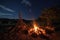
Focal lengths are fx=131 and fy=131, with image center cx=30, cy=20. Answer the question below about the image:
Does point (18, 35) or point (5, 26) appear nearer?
point (18, 35)

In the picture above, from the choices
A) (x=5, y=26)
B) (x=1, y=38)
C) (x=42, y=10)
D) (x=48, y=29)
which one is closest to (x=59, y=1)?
(x=42, y=10)

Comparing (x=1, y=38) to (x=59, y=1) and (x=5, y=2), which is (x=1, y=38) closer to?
(x=5, y=2)

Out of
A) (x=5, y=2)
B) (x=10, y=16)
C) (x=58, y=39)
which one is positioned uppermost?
(x=5, y=2)

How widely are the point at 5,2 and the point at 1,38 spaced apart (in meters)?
0.79

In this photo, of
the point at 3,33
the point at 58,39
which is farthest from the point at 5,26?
the point at 58,39

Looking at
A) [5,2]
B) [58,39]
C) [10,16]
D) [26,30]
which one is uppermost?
[5,2]

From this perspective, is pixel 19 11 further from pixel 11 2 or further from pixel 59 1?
pixel 59 1

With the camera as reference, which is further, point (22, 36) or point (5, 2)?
point (5, 2)

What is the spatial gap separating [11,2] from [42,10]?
2.34ft

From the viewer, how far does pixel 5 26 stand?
2.93 meters

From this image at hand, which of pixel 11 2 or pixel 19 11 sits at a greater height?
pixel 11 2

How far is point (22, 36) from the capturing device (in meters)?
2.66

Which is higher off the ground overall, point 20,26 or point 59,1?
point 59,1

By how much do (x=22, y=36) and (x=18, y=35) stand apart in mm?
85
